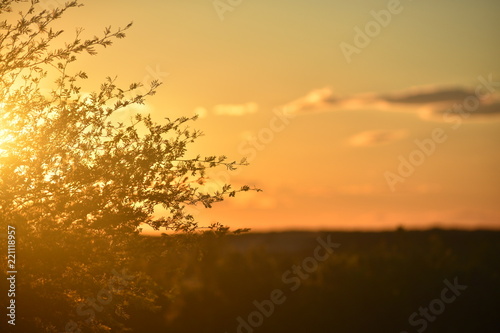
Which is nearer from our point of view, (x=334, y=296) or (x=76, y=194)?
(x=76, y=194)

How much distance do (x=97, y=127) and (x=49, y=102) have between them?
81 centimetres

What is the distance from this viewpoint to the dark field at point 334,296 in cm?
2488

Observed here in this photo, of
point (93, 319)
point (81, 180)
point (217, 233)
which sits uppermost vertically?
point (81, 180)

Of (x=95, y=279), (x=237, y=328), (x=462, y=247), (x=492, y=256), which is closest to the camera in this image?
(x=95, y=279)

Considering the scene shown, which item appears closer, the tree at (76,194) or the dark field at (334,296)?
the tree at (76,194)

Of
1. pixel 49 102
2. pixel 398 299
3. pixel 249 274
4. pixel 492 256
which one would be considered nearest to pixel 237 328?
pixel 249 274

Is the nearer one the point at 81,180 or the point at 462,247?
the point at 81,180

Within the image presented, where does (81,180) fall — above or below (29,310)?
above

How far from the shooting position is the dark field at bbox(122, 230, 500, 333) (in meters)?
24.9

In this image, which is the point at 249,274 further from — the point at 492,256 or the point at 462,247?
the point at 462,247

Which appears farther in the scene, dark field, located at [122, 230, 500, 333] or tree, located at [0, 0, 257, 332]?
dark field, located at [122, 230, 500, 333]

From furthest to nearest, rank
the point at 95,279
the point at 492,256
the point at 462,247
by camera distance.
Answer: the point at 462,247
the point at 492,256
the point at 95,279

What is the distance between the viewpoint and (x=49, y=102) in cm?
1247

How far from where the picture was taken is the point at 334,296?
2553cm
